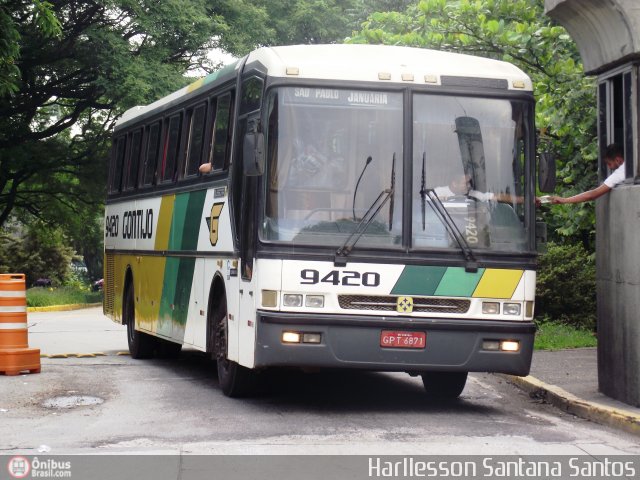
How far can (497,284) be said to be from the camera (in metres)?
11.4

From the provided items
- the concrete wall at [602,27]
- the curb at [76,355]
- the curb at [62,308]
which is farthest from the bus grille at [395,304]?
the curb at [62,308]

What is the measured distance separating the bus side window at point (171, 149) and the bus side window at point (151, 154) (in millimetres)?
558

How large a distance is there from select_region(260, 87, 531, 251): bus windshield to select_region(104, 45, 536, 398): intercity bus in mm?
13

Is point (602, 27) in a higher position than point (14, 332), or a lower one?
higher

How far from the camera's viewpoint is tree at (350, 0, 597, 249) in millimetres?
17781

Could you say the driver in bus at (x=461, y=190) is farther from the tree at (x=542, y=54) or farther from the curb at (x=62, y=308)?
the curb at (x=62, y=308)

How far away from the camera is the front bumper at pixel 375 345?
11094mm

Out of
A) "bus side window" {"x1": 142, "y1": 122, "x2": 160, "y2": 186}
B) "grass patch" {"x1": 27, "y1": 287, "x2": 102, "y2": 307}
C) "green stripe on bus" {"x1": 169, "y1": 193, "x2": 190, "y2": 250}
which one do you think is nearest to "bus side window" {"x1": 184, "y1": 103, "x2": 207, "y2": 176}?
"green stripe on bus" {"x1": 169, "y1": 193, "x2": 190, "y2": 250}

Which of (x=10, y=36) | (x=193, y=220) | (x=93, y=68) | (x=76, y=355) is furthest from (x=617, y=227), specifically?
(x=93, y=68)

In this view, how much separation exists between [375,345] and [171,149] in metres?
5.68

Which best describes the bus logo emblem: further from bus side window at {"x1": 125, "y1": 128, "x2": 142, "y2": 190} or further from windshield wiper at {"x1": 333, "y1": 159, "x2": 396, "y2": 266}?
bus side window at {"x1": 125, "y1": 128, "x2": 142, "y2": 190}

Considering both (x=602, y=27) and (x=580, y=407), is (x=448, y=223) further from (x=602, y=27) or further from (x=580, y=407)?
(x=602, y=27)
